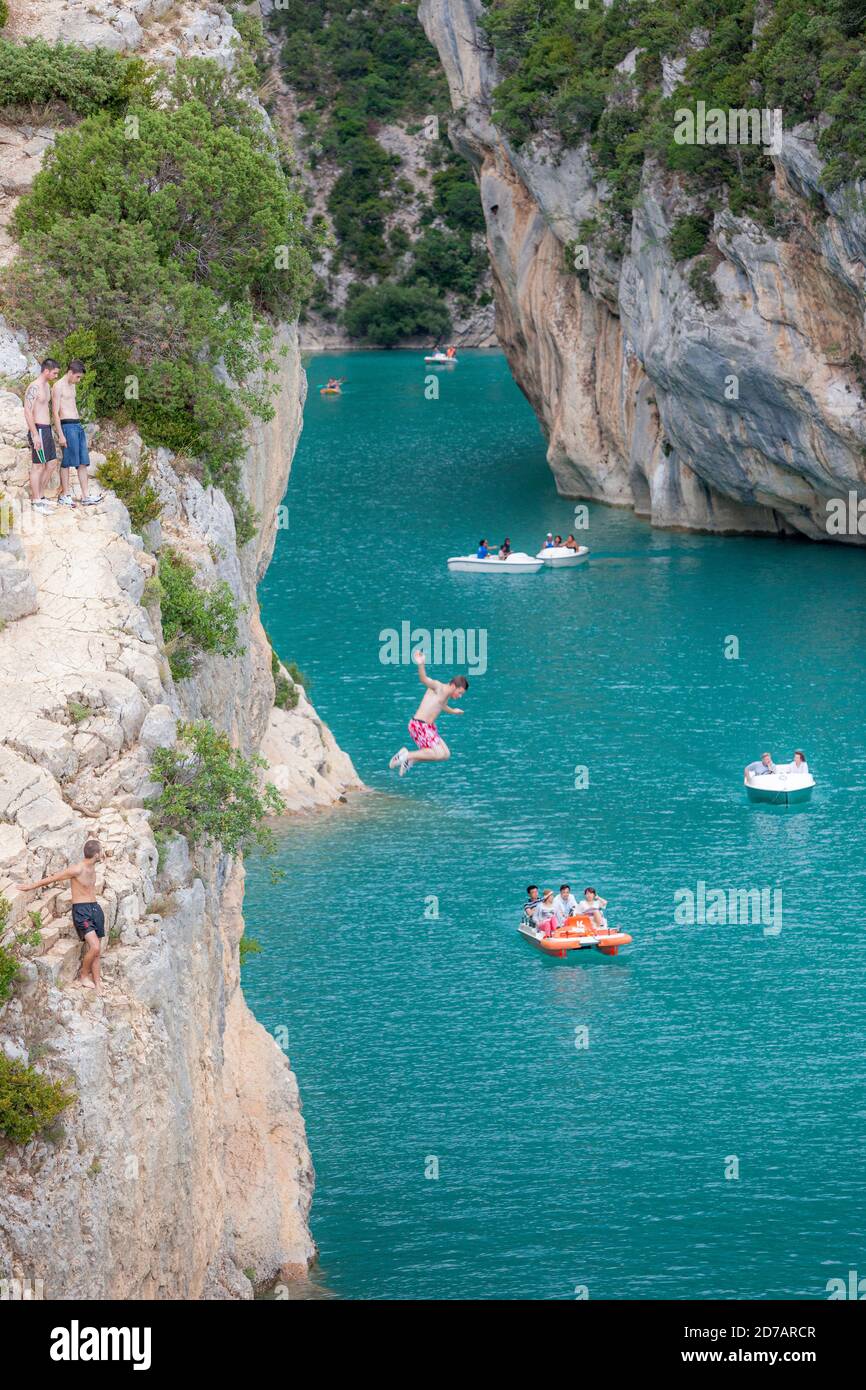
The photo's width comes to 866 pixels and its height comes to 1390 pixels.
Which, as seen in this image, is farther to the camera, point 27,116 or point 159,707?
point 27,116

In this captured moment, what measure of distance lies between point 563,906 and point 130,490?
19040 millimetres

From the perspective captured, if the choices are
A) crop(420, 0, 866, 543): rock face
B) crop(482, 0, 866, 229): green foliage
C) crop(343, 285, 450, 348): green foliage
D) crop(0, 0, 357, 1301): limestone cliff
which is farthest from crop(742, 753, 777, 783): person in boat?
crop(343, 285, 450, 348): green foliage

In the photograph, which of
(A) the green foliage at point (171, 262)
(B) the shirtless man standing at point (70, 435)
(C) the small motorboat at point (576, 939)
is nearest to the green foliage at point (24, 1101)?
(B) the shirtless man standing at point (70, 435)

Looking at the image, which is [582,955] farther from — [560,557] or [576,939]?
[560,557]

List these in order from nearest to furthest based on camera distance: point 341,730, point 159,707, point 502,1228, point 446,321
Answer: point 159,707
point 502,1228
point 341,730
point 446,321

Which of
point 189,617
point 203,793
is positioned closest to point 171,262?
point 189,617

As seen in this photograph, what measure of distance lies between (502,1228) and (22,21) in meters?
22.1

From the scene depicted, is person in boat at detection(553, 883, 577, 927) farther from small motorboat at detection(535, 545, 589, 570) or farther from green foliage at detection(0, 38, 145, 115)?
small motorboat at detection(535, 545, 589, 570)

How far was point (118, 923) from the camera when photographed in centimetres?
2145

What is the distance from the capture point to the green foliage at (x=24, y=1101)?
19188mm

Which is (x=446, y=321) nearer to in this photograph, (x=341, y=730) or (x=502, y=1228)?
(x=341, y=730)

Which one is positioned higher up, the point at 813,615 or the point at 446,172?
the point at 446,172

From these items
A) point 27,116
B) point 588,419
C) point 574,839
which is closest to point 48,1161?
point 27,116

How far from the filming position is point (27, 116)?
32031 mm
